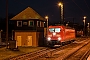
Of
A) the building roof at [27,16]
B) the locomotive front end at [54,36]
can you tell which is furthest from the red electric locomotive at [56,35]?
the building roof at [27,16]

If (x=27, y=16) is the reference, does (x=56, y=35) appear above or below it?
below

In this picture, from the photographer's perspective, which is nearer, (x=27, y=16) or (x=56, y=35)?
(x=56, y=35)

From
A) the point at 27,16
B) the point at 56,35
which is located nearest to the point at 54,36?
the point at 56,35

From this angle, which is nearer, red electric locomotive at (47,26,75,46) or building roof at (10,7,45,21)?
red electric locomotive at (47,26,75,46)

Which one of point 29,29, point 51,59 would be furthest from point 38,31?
point 51,59

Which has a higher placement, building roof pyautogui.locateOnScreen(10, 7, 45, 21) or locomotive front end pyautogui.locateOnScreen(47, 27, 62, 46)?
building roof pyautogui.locateOnScreen(10, 7, 45, 21)

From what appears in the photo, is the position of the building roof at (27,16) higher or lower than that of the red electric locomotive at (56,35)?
higher

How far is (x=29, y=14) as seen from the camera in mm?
42500

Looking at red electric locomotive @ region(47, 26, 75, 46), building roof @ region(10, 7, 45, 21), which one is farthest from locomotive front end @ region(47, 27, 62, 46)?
building roof @ region(10, 7, 45, 21)

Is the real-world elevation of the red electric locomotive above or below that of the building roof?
Result: below

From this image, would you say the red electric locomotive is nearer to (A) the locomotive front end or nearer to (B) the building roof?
(A) the locomotive front end

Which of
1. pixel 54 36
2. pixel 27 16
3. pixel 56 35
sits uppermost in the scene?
pixel 27 16

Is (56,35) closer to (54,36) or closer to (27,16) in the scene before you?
(54,36)

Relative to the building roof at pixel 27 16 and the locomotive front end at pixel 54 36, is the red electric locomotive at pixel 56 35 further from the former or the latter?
the building roof at pixel 27 16
